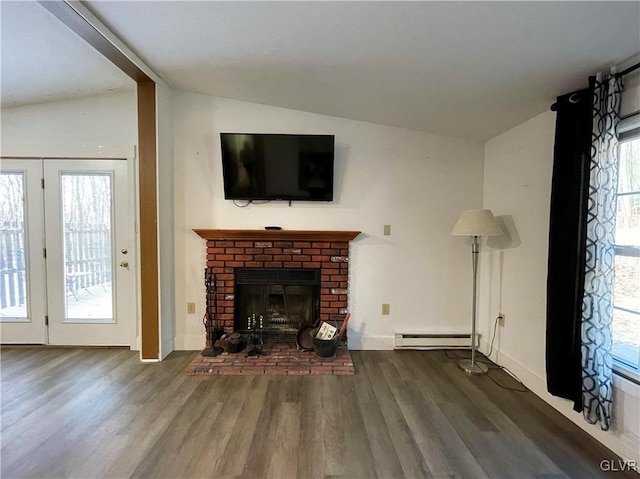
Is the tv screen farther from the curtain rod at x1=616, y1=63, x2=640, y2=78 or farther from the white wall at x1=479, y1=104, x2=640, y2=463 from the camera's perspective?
the curtain rod at x1=616, y1=63, x2=640, y2=78

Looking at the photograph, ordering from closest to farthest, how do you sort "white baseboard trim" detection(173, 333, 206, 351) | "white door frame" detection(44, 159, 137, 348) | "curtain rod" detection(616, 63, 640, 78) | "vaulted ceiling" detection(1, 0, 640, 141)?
"vaulted ceiling" detection(1, 0, 640, 141) < "curtain rod" detection(616, 63, 640, 78) < "white door frame" detection(44, 159, 137, 348) < "white baseboard trim" detection(173, 333, 206, 351)

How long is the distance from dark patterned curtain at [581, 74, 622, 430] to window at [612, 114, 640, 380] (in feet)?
0.30

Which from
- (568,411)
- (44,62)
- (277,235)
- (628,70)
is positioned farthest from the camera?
(277,235)

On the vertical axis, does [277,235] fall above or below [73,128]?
below

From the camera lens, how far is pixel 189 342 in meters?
2.98

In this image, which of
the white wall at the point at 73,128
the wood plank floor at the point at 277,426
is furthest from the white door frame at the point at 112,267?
the wood plank floor at the point at 277,426

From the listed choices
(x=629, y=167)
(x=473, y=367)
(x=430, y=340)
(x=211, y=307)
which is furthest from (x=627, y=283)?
(x=211, y=307)

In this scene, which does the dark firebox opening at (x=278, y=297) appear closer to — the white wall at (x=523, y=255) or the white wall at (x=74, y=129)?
the white wall at (x=74, y=129)

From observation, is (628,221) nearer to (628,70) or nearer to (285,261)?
(628,70)

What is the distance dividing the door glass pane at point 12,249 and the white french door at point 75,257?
2cm

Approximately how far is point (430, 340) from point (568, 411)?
1188mm

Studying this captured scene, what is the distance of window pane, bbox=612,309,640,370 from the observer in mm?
1671

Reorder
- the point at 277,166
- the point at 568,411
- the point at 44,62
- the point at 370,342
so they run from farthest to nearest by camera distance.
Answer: the point at 370,342 < the point at 277,166 < the point at 44,62 < the point at 568,411

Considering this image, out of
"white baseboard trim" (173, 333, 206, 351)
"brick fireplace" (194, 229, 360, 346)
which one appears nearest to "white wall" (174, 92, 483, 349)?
"white baseboard trim" (173, 333, 206, 351)
